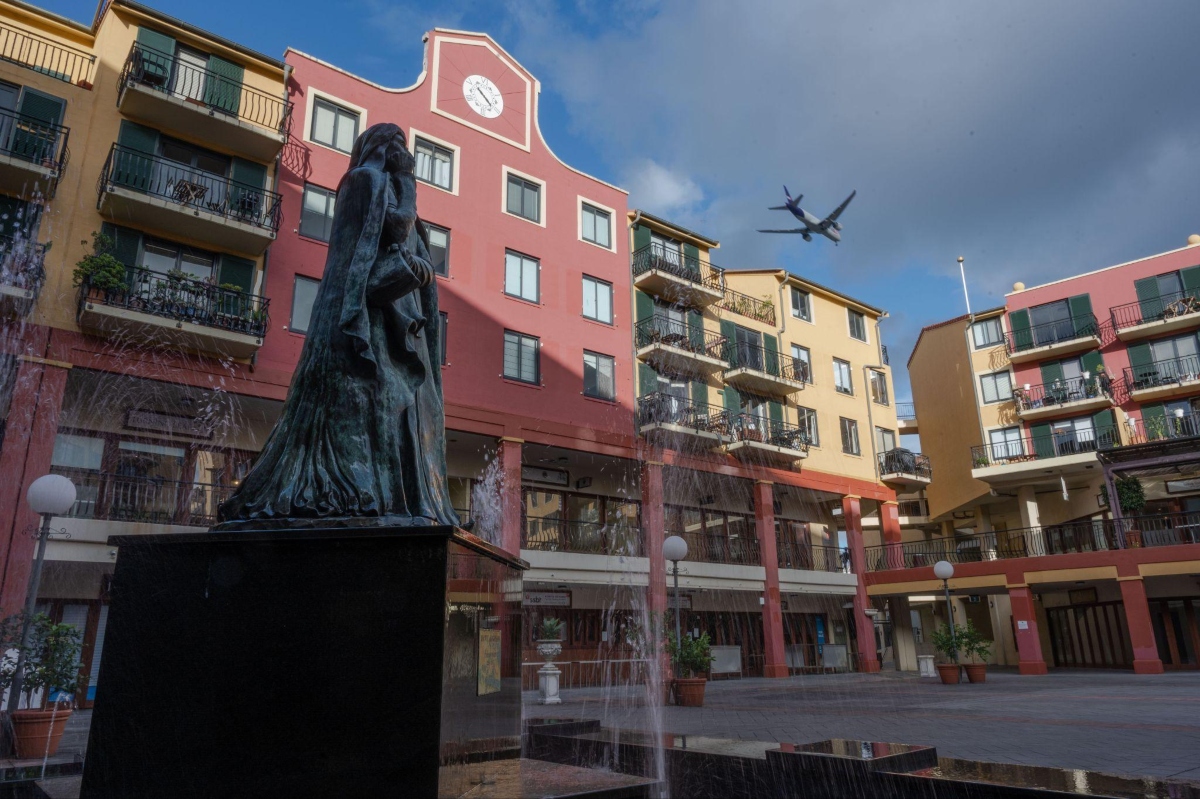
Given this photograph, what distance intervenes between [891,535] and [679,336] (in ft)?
42.7

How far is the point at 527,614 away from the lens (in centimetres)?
2367

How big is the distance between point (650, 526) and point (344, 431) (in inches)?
848

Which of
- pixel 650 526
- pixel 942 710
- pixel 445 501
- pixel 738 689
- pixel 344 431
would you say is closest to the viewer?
pixel 344 431

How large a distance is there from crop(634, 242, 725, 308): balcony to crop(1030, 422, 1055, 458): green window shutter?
14.7 metres

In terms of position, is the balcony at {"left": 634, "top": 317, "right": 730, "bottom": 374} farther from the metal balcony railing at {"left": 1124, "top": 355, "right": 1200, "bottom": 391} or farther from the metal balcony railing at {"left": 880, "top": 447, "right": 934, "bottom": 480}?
the metal balcony railing at {"left": 1124, "top": 355, "right": 1200, "bottom": 391}

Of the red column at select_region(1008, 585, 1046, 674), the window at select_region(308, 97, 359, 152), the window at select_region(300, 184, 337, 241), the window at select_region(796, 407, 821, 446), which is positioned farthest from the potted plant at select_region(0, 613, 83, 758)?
the red column at select_region(1008, 585, 1046, 674)

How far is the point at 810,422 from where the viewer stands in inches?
1219

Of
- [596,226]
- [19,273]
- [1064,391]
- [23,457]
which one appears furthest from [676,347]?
[23,457]

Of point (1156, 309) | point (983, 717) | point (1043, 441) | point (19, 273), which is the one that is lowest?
point (983, 717)

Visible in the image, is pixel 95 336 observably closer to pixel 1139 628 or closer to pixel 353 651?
pixel 353 651

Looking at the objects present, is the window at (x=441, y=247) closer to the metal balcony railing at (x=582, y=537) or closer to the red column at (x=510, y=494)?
the red column at (x=510, y=494)

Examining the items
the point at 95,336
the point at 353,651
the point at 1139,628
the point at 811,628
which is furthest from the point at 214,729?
the point at 811,628

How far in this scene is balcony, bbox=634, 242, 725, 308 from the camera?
26.6 m

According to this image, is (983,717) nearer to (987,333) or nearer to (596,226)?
(596,226)
